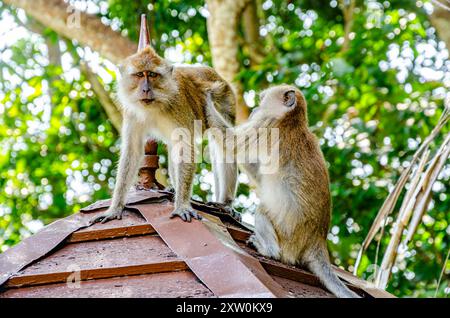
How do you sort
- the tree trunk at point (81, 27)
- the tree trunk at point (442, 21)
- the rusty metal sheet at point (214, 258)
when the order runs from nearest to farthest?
the rusty metal sheet at point (214, 258) < the tree trunk at point (442, 21) < the tree trunk at point (81, 27)

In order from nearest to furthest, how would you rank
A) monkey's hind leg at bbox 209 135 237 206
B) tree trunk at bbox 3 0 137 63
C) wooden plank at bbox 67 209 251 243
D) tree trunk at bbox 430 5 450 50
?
1. wooden plank at bbox 67 209 251 243
2. monkey's hind leg at bbox 209 135 237 206
3. tree trunk at bbox 430 5 450 50
4. tree trunk at bbox 3 0 137 63

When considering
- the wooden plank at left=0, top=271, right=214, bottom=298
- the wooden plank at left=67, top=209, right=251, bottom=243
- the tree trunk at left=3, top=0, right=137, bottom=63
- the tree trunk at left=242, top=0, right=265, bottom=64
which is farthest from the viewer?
the tree trunk at left=242, top=0, right=265, bottom=64

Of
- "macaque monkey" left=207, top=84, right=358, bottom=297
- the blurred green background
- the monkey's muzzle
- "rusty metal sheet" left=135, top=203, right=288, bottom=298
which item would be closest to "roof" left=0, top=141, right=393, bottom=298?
"rusty metal sheet" left=135, top=203, right=288, bottom=298

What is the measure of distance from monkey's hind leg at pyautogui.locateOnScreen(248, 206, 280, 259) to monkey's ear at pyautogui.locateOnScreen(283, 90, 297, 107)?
96cm

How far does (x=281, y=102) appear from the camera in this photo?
16.9 feet

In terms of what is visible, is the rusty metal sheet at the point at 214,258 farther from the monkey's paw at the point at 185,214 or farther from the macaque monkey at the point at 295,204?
the macaque monkey at the point at 295,204

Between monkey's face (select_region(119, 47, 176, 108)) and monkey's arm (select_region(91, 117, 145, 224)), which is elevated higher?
monkey's face (select_region(119, 47, 176, 108))

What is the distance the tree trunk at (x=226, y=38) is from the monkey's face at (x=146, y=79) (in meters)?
3.84

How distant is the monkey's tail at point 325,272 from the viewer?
4160mm

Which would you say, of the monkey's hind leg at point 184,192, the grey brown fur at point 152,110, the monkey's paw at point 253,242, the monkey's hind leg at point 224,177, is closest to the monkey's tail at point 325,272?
the monkey's paw at point 253,242

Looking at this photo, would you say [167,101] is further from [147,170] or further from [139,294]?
[139,294]

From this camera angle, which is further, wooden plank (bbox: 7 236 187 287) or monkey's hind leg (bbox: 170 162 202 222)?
monkey's hind leg (bbox: 170 162 202 222)

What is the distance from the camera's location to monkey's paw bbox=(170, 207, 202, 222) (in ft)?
13.2

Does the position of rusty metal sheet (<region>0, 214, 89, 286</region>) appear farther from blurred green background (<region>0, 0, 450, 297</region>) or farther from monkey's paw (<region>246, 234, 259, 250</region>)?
blurred green background (<region>0, 0, 450, 297</region>)
